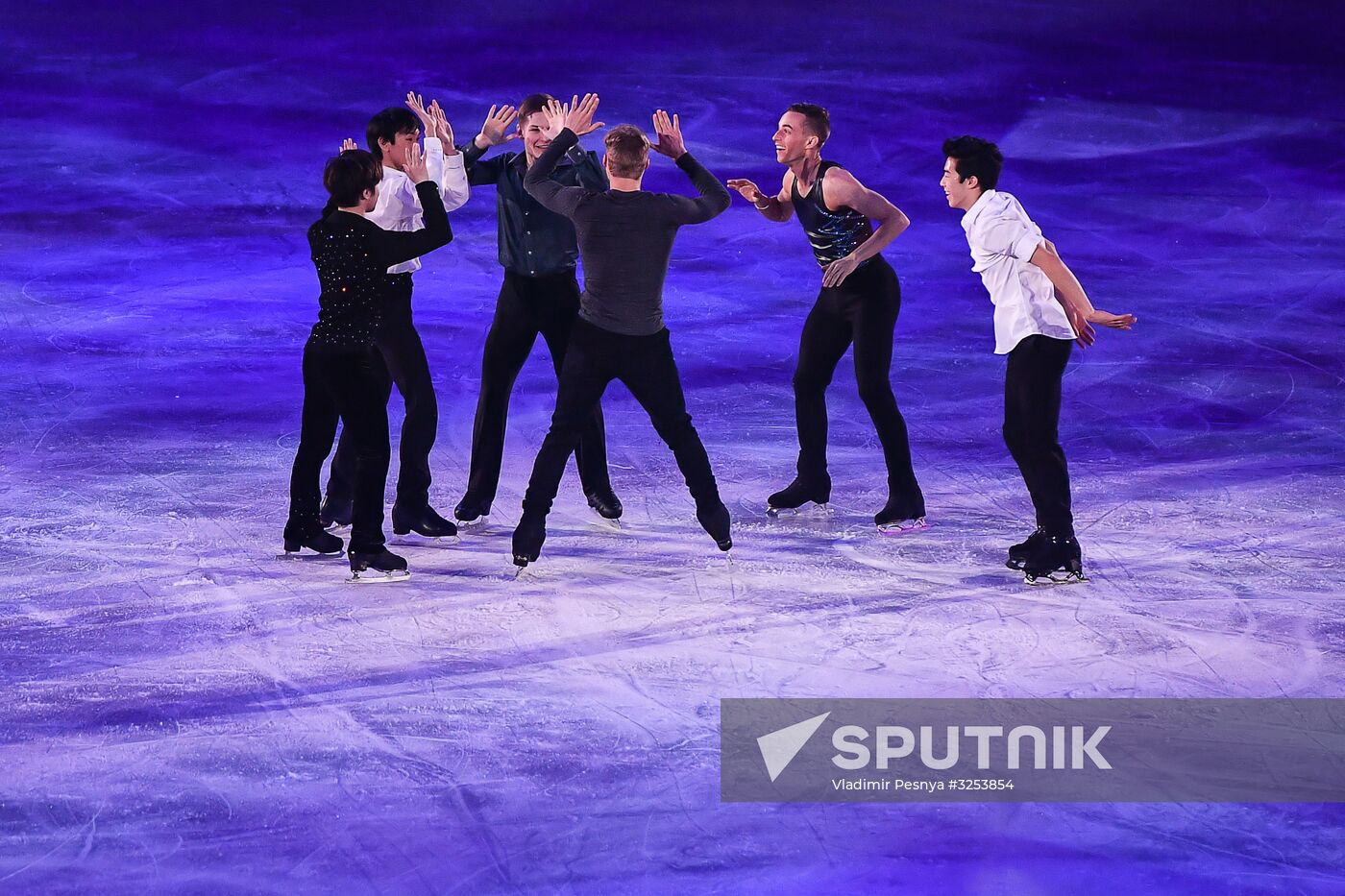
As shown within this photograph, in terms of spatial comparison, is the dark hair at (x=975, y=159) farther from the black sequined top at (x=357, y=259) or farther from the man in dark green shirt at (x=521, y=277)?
the black sequined top at (x=357, y=259)

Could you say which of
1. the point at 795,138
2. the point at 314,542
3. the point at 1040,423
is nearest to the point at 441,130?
the point at 795,138

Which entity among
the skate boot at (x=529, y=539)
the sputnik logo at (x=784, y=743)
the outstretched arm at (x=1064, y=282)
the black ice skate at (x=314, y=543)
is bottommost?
the black ice skate at (x=314, y=543)

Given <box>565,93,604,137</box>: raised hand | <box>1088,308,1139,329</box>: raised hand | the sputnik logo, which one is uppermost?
<box>565,93,604,137</box>: raised hand

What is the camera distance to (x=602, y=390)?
19.6 feet

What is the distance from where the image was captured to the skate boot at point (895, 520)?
270 inches

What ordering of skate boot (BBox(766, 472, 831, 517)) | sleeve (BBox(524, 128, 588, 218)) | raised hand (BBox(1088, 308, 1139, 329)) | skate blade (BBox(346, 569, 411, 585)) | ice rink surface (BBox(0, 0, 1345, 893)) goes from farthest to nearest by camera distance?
skate boot (BBox(766, 472, 831, 517)), skate blade (BBox(346, 569, 411, 585)), sleeve (BBox(524, 128, 588, 218)), raised hand (BBox(1088, 308, 1139, 329)), ice rink surface (BBox(0, 0, 1345, 893))

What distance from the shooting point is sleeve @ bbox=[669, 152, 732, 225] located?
580 cm

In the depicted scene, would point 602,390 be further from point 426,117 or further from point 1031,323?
point 1031,323

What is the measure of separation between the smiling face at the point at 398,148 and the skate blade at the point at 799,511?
2.18m

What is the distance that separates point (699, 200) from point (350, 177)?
1242 mm

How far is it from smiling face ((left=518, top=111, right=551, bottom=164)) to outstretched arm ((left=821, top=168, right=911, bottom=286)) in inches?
47.0

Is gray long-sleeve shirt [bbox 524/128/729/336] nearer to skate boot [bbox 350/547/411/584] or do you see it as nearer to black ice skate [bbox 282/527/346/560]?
skate boot [bbox 350/547/411/584]

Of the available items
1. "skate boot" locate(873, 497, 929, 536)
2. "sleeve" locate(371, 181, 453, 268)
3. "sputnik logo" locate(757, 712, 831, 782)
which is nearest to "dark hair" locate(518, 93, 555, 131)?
"sleeve" locate(371, 181, 453, 268)

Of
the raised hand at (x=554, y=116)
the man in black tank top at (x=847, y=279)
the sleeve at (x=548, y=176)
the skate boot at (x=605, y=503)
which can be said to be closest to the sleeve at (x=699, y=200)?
the sleeve at (x=548, y=176)
